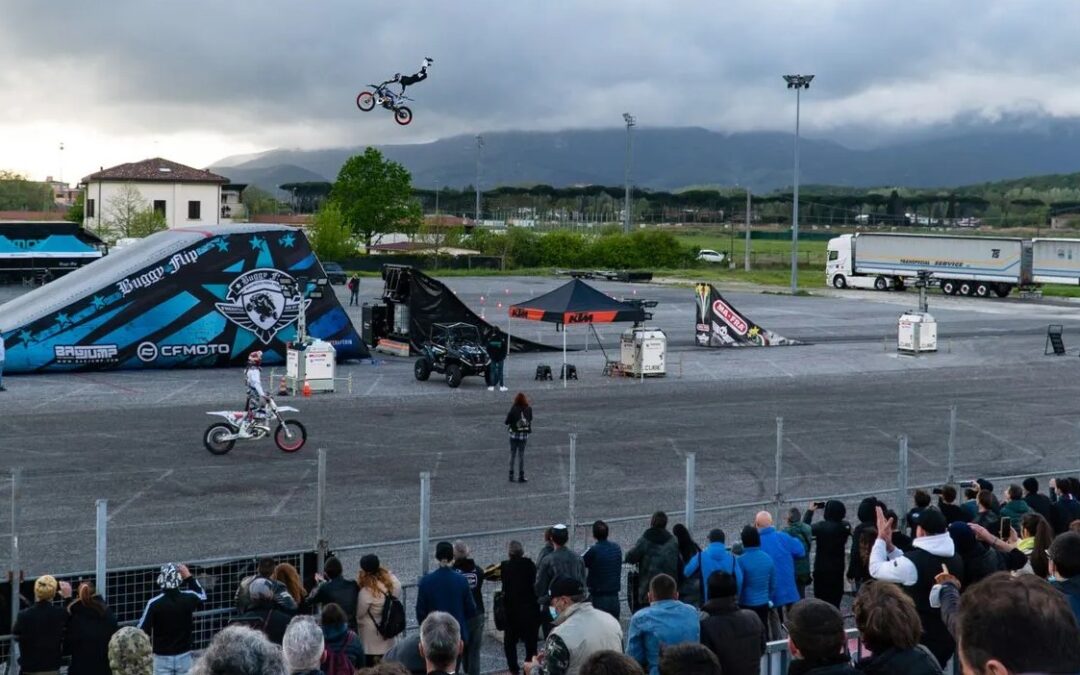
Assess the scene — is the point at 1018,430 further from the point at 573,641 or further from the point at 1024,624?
the point at 1024,624

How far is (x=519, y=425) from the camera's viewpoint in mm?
20531

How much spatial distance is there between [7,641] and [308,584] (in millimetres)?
2523

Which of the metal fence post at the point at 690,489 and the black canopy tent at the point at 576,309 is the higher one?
the black canopy tent at the point at 576,309

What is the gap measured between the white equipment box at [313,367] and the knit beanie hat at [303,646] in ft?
78.8

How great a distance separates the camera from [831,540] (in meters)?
12.4

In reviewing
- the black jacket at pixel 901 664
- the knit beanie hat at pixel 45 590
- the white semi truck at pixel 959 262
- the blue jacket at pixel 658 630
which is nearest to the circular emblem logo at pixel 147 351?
the knit beanie hat at pixel 45 590

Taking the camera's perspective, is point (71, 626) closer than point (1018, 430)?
Yes

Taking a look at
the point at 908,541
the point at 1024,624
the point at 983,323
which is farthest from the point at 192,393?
the point at 983,323

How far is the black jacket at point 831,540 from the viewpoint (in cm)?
→ 1239

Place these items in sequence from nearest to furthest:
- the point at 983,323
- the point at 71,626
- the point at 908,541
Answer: the point at 71,626 → the point at 908,541 → the point at 983,323

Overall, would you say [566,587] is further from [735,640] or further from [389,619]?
[389,619]

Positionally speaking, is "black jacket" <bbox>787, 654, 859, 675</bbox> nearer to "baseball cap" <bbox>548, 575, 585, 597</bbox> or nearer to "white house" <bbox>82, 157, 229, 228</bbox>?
"baseball cap" <bbox>548, 575, 585, 597</bbox>

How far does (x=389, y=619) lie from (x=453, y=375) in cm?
2171

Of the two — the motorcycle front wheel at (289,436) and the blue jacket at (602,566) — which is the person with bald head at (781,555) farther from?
the motorcycle front wheel at (289,436)
